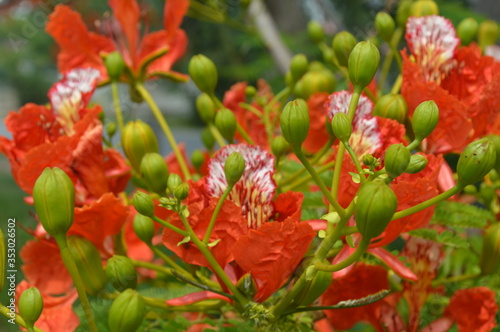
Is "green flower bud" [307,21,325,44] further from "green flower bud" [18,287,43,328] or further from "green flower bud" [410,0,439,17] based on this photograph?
"green flower bud" [18,287,43,328]

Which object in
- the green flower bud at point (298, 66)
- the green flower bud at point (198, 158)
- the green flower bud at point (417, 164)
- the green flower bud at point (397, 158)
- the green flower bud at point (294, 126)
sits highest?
the green flower bud at point (298, 66)

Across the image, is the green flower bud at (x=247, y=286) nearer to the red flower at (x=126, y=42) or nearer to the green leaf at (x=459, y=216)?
the green leaf at (x=459, y=216)

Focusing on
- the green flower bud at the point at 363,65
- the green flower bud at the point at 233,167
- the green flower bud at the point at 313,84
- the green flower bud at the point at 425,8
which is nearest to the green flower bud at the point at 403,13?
the green flower bud at the point at 425,8

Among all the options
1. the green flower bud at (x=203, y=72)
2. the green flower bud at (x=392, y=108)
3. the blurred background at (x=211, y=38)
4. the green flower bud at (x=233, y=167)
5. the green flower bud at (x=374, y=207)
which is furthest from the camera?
the blurred background at (x=211, y=38)

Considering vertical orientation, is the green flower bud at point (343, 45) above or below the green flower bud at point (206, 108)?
above

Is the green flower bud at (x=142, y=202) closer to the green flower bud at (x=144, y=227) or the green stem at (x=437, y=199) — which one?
the green flower bud at (x=144, y=227)

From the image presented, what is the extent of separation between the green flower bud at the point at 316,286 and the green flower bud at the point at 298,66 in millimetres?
378

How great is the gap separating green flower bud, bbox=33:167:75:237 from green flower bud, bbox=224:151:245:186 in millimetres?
148

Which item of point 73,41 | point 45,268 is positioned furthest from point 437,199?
point 73,41

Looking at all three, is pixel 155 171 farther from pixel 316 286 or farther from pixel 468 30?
pixel 468 30

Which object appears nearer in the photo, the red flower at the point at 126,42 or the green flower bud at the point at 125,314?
the green flower bud at the point at 125,314

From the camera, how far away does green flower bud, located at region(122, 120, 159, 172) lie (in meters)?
0.77

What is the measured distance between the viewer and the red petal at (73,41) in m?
0.93

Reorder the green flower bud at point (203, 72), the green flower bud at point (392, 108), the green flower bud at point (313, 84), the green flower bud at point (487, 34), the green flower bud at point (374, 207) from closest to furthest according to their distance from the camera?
the green flower bud at point (374, 207) < the green flower bud at point (392, 108) < the green flower bud at point (203, 72) < the green flower bud at point (313, 84) < the green flower bud at point (487, 34)
